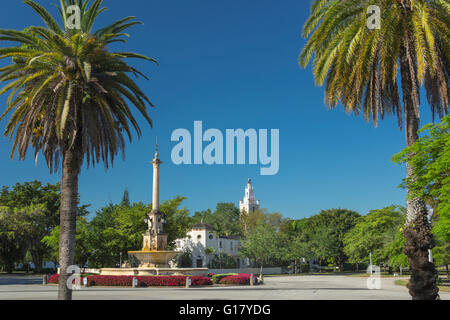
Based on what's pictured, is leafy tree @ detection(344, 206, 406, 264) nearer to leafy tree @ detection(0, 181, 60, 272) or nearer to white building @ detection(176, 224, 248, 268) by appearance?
white building @ detection(176, 224, 248, 268)

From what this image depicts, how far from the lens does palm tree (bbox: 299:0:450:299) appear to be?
15055 mm

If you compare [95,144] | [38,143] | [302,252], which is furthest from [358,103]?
[302,252]

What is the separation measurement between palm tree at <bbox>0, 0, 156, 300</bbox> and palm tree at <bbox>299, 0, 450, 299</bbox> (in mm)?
8269

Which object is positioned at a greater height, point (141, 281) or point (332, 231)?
point (332, 231)

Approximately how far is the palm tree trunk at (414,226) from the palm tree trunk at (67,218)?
39.7 feet

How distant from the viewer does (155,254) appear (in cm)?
3916

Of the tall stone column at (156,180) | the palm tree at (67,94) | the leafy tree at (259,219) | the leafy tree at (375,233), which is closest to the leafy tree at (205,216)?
the leafy tree at (259,219)

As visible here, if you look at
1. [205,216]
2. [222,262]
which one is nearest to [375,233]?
[222,262]

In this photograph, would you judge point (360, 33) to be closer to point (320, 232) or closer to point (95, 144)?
point (95, 144)

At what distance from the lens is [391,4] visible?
15906 mm

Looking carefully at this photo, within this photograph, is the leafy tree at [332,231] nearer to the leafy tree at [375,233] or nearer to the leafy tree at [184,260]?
the leafy tree at [375,233]

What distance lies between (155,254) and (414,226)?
2765 cm

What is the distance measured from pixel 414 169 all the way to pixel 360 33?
18.1 feet

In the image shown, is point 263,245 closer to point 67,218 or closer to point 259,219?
point 259,219
